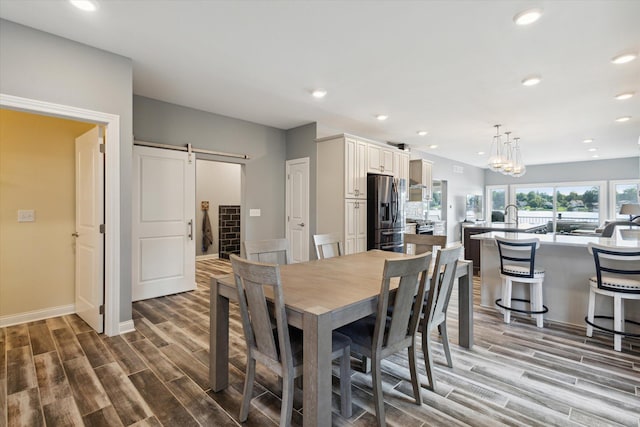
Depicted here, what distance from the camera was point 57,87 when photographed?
258 cm

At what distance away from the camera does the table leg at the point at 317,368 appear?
1362 millimetres

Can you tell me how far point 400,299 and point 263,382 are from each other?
Answer: 1.21 meters

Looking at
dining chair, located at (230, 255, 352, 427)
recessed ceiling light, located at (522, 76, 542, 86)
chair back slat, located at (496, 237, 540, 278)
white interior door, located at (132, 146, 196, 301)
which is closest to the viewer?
dining chair, located at (230, 255, 352, 427)

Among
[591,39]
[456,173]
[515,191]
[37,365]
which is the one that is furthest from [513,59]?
[515,191]

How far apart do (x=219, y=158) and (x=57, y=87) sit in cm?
227

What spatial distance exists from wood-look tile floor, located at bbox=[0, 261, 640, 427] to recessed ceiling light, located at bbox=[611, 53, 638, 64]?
2648 mm

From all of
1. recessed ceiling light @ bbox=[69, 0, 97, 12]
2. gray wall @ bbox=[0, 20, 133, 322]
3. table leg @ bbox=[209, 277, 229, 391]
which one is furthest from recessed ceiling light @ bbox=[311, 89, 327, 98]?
table leg @ bbox=[209, 277, 229, 391]

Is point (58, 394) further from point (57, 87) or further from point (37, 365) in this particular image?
point (57, 87)

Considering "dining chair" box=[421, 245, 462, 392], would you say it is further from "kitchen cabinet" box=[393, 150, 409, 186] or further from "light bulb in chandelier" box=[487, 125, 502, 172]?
"light bulb in chandelier" box=[487, 125, 502, 172]

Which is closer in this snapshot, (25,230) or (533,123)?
(25,230)

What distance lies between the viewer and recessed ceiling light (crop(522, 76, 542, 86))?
3.32m

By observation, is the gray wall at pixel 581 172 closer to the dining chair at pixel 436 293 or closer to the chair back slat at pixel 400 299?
the dining chair at pixel 436 293

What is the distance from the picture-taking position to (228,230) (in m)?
7.41

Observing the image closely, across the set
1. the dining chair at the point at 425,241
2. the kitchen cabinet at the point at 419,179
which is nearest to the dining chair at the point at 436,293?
the dining chair at the point at 425,241
